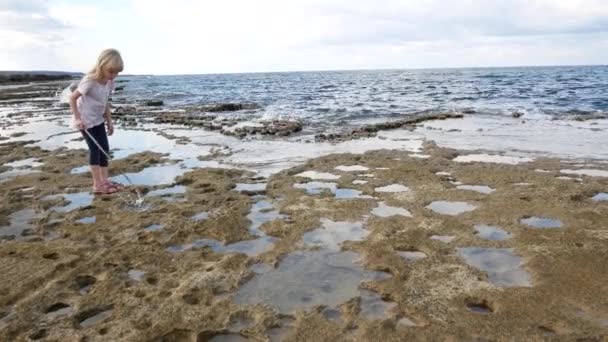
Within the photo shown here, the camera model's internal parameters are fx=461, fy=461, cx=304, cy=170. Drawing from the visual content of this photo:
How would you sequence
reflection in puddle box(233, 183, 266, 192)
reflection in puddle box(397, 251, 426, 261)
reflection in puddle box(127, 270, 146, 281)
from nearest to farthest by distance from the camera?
reflection in puddle box(127, 270, 146, 281)
reflection in puddle box(397, 251, 426, 261)
reflection in puddle box(233, 183, 266, 192)

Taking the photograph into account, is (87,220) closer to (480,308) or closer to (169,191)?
(169,191)

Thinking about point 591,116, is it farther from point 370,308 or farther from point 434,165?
point 370,308

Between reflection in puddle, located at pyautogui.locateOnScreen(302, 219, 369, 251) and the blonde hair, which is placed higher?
the blonde hair

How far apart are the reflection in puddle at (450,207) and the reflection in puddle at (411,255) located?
1.41 m

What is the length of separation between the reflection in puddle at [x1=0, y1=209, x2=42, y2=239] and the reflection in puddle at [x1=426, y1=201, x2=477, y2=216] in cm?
524

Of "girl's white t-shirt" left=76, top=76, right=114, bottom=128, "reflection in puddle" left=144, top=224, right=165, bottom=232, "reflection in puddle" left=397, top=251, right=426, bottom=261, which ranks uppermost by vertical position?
"girl's white t-shirt" left=76, top=76, right=114, bottom=128

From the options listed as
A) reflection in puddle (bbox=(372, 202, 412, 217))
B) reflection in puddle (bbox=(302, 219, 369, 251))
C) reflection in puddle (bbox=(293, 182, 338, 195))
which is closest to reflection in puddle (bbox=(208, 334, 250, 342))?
reflection in puddle (bbox=(302, 219, 369, 251))

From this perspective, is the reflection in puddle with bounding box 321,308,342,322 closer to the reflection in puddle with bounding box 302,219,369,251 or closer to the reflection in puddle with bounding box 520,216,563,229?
the reflection in puddle with bounding box 302,219,369,251

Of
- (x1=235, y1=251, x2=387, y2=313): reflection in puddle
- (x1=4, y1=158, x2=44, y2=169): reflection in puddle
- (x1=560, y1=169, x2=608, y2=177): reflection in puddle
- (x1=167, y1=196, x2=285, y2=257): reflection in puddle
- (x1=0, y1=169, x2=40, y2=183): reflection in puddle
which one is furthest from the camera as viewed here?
(x1=4, y1=158, x2=44, y2=169): reflection in puddle

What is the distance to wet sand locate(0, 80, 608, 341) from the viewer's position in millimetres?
3514

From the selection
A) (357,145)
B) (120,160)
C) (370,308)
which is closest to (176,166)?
(120,160)

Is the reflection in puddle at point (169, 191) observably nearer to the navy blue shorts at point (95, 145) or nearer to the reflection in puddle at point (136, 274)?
the navy blue shorts at point (95, 145)

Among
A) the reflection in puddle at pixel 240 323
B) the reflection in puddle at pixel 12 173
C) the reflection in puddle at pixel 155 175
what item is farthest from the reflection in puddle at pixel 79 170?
the reflection in puddle at pixel 240 323

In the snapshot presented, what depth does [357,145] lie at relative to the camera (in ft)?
39.4
